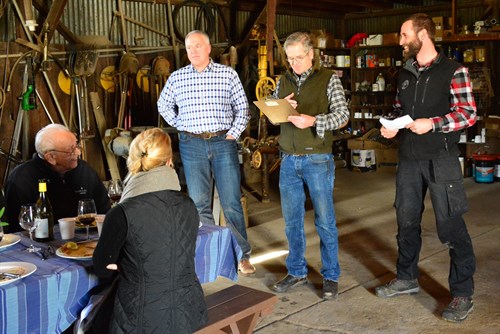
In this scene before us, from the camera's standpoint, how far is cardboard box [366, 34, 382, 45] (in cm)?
1012

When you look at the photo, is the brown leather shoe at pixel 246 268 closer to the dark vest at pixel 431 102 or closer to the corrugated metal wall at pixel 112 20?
the dark vest at pixel 431 102

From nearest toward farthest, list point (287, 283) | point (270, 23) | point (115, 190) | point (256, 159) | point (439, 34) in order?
point (115, 190) < point (287, 283) < point (256, 159) < point (270, 23) < point (439, 34)

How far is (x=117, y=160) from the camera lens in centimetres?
727

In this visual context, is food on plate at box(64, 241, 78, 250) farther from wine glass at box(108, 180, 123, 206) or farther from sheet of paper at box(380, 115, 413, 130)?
sheet of paper at box(380, 115, 413, 130)

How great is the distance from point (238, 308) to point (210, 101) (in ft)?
6.30

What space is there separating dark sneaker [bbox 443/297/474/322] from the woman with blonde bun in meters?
1.88

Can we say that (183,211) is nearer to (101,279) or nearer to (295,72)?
(101,279)

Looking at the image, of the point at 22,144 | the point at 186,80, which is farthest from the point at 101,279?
the point at 22,144

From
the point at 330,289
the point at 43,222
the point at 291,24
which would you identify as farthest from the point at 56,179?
the point at 291,24

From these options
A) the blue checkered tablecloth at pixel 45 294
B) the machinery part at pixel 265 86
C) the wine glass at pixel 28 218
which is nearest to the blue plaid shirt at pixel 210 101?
the blue checkered tablecloth at pixel 45 294

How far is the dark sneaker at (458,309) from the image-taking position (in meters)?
3.80

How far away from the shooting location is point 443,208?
3.76m

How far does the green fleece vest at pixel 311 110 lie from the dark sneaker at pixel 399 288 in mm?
968

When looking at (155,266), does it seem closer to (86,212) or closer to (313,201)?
(86,212)
